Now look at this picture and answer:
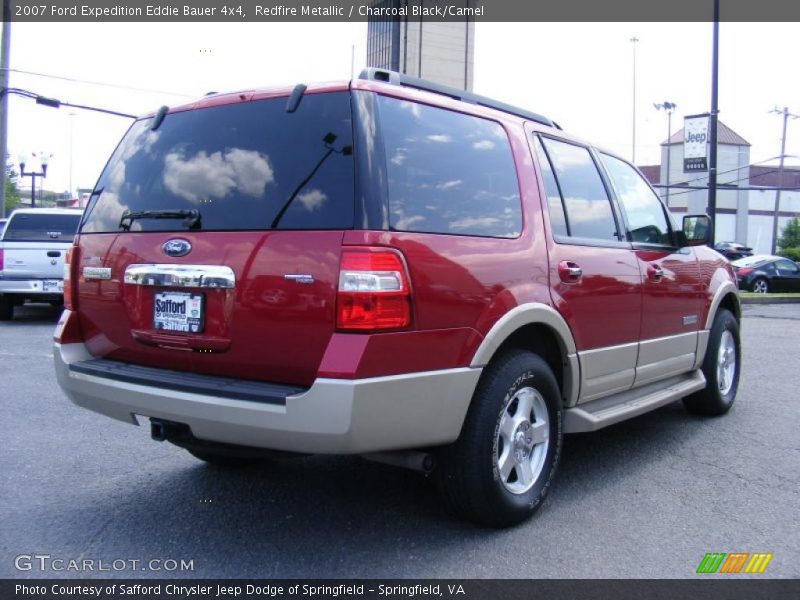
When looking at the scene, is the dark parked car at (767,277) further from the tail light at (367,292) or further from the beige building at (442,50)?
the tail light at (367,292)

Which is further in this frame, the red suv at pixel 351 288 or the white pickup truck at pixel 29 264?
the white pickup truck at pixel 29 264

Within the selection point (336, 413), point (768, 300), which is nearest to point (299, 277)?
point (336, 413)

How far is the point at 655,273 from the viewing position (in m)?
4.71

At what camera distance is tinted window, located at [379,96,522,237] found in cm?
309

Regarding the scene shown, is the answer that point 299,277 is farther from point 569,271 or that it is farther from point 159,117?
point 569,271

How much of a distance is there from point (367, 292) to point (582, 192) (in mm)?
2019

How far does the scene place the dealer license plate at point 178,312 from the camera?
10.4ft

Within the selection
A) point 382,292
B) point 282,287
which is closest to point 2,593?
point 282,287

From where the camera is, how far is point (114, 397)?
3355 millimetres

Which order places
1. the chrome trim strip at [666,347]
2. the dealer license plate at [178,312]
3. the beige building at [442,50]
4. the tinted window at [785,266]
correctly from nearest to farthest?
the dealer license plate at [178,312] < the chrome trim strip at [666,347] < the tinted window at [785,266] < the beige building at [442,50]

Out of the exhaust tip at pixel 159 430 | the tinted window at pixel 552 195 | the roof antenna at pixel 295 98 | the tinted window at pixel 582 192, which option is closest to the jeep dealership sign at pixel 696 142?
the tinted window at pixel 582 192

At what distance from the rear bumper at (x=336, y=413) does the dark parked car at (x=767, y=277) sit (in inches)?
973

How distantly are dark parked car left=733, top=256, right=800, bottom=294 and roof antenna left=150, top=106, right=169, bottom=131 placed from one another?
24.7 m

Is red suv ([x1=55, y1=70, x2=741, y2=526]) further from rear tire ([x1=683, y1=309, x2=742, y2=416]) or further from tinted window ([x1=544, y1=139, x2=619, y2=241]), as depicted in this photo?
rear tire ([x1=683, y1=309, x2=742, y2=416])
